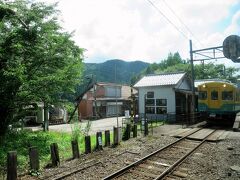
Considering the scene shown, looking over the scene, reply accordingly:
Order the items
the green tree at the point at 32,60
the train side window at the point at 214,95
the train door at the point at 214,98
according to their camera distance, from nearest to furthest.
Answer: the green tree at the point at 32,60 → the train door at the point at 214,98 → the train side window at the point at 214,95

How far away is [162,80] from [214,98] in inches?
292

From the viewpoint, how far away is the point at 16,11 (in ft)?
46.2

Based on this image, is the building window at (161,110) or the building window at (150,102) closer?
the building window at (161,110)

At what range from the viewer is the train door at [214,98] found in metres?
20.6

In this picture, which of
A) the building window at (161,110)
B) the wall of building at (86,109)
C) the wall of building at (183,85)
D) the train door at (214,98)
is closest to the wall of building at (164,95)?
the building window at (161,110)

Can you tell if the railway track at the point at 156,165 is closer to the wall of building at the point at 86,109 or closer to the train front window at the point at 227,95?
the train front window at the point at 227,95

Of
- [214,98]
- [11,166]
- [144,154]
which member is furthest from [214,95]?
[11,166]

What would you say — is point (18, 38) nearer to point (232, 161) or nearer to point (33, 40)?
point (33, 40)

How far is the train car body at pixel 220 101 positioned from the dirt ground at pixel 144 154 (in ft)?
23.3

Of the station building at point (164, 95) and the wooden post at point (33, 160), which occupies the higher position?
the station building at point (164, 95)

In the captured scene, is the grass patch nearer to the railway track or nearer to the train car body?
the railway track

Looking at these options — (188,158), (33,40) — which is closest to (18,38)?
(33,40)

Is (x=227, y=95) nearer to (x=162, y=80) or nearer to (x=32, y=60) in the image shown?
(x=162, y=80)

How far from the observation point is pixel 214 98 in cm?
2080
